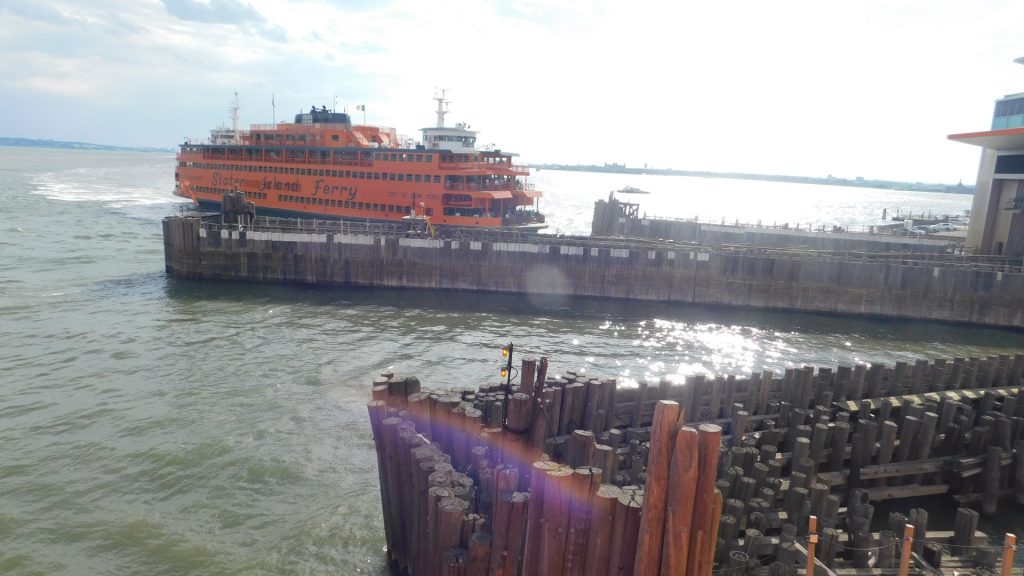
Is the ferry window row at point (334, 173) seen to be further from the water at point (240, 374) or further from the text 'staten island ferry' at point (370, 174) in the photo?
the water at point (240, 374)

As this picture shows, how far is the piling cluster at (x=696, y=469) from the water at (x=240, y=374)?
2.87 m

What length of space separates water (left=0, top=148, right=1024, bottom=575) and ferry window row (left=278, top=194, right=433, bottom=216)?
13.8 m

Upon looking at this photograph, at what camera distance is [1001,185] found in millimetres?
32969

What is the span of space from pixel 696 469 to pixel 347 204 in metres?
45.2

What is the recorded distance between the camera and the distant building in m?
31.5

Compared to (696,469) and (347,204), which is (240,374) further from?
(347,204)

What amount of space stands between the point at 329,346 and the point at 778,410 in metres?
15.5

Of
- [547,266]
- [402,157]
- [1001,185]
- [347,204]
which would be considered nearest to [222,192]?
[347,204]

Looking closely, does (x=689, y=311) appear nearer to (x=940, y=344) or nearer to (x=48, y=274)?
(x=940, y=344)

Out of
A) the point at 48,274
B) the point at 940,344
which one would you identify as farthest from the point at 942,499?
the point at 48,274

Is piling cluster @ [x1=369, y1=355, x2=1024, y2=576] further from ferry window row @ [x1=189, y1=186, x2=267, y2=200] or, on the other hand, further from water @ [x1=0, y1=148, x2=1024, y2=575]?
ferry window row @ [x1=189, y1=186, x2=267, y2=200]

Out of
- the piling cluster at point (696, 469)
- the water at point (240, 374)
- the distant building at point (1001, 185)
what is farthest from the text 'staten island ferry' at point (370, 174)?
the piling cluster at point (696, 469)

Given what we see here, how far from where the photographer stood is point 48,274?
3133 centimetres

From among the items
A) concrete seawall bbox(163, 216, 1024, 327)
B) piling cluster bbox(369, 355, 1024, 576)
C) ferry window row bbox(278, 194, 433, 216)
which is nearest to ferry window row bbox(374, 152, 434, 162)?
ferry window row bbox(278, 194, 433, 216)
